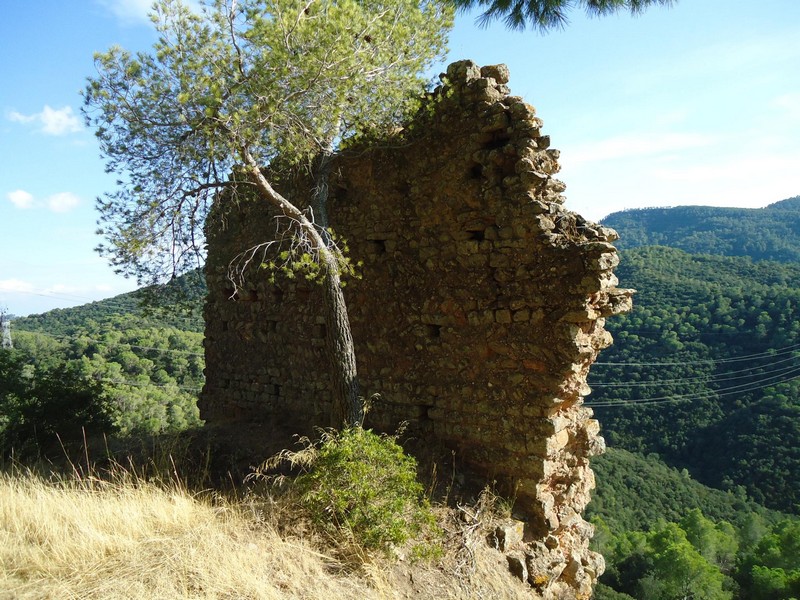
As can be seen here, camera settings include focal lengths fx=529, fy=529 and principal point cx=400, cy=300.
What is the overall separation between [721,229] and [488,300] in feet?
269

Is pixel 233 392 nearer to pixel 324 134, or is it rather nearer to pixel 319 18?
pixel 324 134

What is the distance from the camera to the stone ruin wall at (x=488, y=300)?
15.9 feet

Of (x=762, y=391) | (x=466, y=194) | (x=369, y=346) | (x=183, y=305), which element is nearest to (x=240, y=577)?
(x=369, y=346)

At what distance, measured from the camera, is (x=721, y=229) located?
73.8m

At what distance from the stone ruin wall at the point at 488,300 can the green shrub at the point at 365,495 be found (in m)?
1.08

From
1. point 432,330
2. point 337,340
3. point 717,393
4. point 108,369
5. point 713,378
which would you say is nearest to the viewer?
point 337,340

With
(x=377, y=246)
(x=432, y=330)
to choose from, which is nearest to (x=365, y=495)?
(x=432, y=330)

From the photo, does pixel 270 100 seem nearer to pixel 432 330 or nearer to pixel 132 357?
pixel 432 330

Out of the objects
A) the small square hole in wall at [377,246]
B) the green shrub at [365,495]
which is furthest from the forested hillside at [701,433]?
the green shrub at [365,495]

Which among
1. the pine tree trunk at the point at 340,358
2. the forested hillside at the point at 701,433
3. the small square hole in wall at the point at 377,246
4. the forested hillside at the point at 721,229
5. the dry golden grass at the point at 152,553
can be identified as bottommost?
the forested hillside at the point at 701,433

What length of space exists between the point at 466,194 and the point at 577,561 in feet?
12.2

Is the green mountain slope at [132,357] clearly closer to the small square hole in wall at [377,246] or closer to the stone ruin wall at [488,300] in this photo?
the small square hole in wall at [377,246]

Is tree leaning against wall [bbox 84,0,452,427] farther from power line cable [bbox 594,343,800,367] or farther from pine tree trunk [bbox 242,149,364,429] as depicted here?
power line cable [bbox 594,343,800,367]

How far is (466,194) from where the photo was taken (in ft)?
17.7
